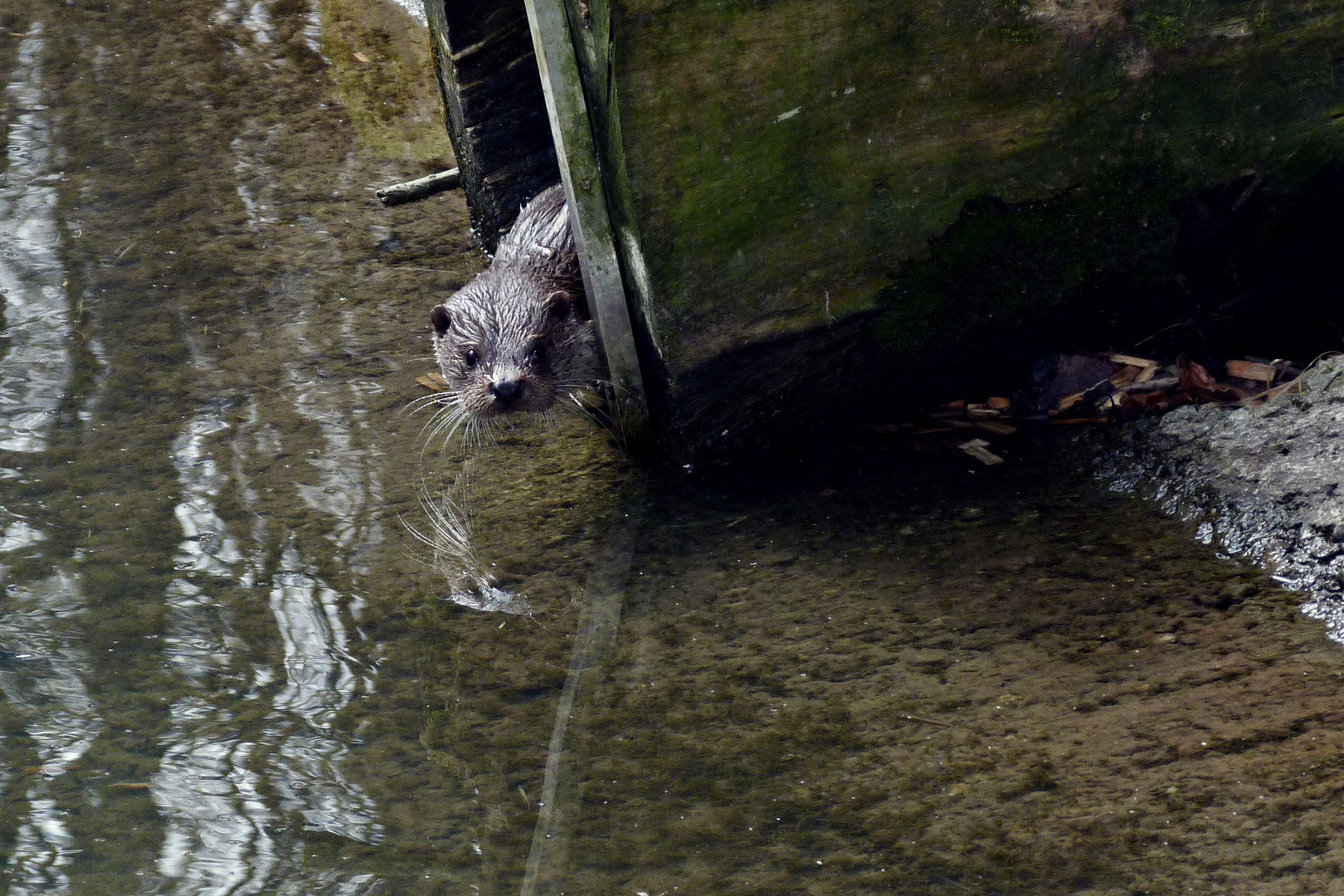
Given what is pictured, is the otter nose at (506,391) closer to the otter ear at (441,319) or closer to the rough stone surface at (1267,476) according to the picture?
the otter ear at (441,319)

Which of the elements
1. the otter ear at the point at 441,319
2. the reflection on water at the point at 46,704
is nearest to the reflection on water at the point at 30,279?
the reflection on water at the point at 46,704

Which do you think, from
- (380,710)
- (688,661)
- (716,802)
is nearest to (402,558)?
(380,710)

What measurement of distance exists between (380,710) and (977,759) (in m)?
1.40

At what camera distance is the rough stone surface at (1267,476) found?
3008 mm

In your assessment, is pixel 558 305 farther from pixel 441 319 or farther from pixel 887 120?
pixel 887 120

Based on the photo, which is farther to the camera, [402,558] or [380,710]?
[402,558]

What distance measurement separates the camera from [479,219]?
5.41 metres

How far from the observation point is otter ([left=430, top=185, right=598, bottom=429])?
166 inches

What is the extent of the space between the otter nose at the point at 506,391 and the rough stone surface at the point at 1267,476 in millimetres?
1958

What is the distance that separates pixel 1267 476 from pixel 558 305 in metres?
2.50

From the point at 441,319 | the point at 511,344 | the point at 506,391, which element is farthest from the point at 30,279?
the point at 506,391

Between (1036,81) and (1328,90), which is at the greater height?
(1036,81)

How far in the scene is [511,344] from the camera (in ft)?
14.4

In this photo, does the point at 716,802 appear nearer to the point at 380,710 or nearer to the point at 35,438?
the point at 380,710
